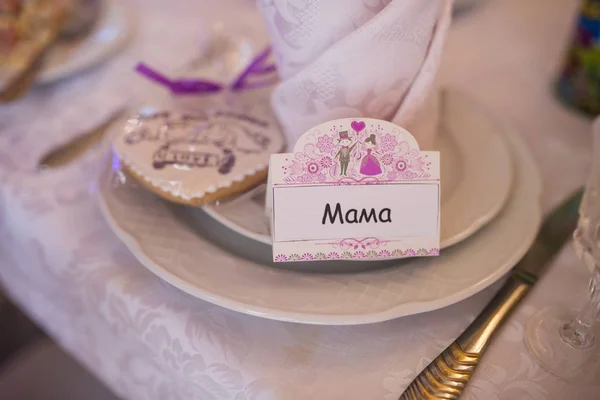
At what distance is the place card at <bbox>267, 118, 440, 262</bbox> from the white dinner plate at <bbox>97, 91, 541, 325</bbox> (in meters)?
0.03

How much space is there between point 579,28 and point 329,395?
57cm

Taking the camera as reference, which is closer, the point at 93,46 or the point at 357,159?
the point at 357,159

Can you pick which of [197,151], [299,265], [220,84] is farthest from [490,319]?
[220,84]

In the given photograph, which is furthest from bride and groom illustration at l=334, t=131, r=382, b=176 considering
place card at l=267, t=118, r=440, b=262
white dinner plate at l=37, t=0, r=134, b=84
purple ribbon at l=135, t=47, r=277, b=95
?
white dinner plate at l=37, t=0, r=134, b=84

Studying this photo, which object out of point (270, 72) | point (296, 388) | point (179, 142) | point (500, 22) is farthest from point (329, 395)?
point (500, 22)

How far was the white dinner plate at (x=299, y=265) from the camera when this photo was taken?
407 mm

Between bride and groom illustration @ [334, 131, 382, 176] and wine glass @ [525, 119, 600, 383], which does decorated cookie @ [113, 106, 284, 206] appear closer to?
bride and groom illustration @ [334, 131, 382, 176]

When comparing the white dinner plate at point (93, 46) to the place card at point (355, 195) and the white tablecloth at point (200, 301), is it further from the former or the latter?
the place card at point (355, 195)

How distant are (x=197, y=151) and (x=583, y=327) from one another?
1.21 ft

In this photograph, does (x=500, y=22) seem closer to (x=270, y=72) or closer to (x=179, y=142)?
(x=270, y=72)

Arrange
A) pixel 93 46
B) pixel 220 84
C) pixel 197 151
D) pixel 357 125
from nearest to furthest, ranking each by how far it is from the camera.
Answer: pixel 357 125 < pixel 197 151 < pixel 220 84 < pixel 93 46

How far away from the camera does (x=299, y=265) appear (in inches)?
18.3

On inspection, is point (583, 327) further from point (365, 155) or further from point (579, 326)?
point (365, 155)

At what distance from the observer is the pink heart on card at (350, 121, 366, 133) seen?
0.39m
